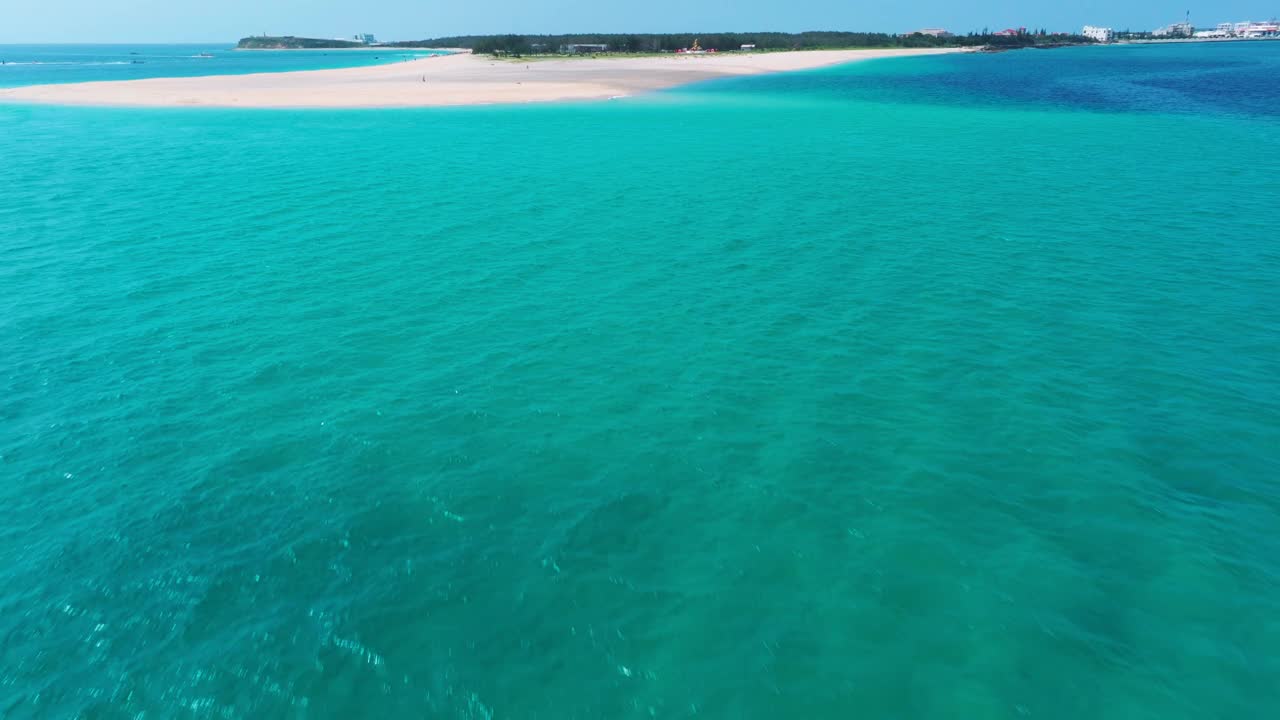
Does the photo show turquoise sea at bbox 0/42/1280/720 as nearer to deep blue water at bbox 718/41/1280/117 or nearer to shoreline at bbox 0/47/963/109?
deep blue water at bbox 718/41/1280/117

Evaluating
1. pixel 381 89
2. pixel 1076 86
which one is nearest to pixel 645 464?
pixel 381 89

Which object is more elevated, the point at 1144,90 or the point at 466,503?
the point at 1144,90

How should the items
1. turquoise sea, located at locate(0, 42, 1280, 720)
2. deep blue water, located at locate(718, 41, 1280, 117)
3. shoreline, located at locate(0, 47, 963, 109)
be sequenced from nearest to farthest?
1. turquoise sea, located at locate(0, 42, 1280, 720)
2. deep blue water, located at locate(718, 41, 1280, 117)
3. shoreline, located at locate(0, 47, 963, 109)

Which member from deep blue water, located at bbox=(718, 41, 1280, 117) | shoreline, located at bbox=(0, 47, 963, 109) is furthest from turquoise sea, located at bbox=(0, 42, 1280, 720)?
shoreline, located at bbox=(0, 47, 963, 109)

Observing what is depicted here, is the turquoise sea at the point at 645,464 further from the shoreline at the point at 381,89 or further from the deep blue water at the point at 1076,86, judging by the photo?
the shoreline at the point at 381,89

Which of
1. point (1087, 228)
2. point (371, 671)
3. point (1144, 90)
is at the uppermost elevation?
point (1144, 90)

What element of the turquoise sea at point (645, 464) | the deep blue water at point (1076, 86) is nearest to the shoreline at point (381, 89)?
the deep blue water at point (1076, 86)

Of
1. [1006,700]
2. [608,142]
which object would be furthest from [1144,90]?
[1006,700]

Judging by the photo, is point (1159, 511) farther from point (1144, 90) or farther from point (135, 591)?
point (1144, 90)
